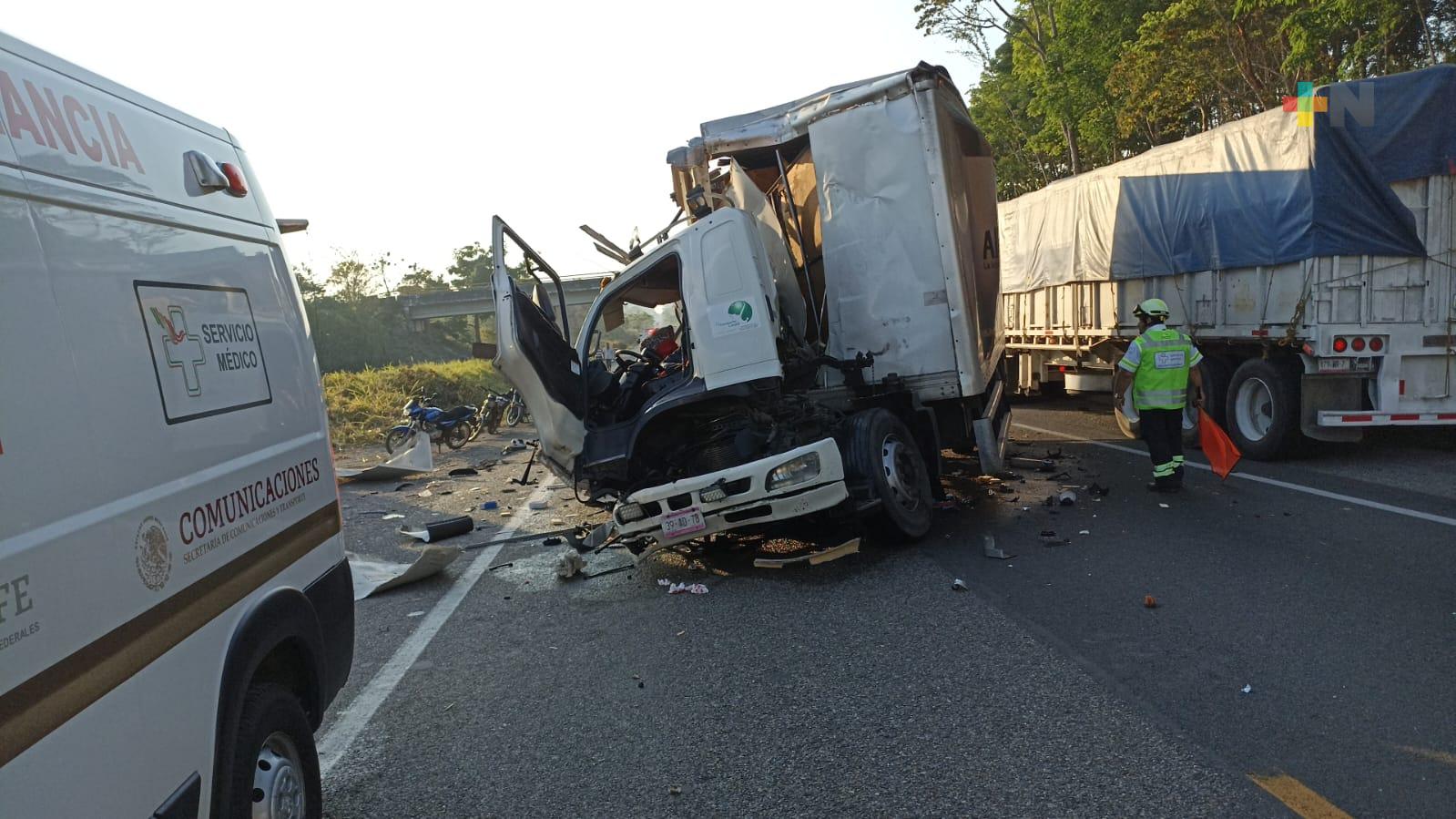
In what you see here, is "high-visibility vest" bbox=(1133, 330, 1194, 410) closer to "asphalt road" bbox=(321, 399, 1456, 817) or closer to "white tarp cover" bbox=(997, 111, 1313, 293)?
"asphalt road" bbox=(321, 399, 1456, 817)

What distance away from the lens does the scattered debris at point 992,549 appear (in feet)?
22.4

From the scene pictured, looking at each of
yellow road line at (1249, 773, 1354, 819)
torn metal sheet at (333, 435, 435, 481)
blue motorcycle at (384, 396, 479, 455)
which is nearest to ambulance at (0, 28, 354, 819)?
yellow road line at (1249, 773, 1354, 819)

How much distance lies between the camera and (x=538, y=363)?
7.34 metres

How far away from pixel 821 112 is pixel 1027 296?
9263 millimetres

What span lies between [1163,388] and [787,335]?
12.0 feet

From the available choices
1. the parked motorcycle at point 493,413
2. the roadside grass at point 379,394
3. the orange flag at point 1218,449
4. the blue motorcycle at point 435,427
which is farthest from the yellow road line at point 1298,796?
the parked motorcycle at point 493,413

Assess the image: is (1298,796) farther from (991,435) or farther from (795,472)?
(991,435)

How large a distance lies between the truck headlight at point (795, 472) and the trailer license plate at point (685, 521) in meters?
0.52

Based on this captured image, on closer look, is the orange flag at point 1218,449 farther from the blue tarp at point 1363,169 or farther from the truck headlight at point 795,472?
the truck headlight at point 795,472

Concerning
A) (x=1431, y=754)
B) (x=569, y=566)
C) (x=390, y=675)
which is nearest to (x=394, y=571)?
(x=569, y=566)

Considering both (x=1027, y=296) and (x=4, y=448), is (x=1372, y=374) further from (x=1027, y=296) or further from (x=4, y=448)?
(x=4, y=448)

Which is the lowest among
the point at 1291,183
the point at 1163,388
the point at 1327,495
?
the point at 1327,495

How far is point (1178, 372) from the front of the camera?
8898 mm

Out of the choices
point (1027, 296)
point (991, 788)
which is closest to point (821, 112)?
point (991, 788)
